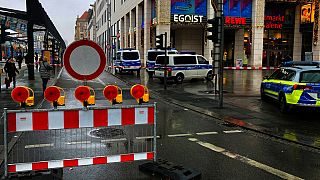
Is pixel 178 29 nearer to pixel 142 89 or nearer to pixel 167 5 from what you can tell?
A: pixel 167 5

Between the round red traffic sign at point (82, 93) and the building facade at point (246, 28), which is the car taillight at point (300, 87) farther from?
the building facade at point (246, 28)

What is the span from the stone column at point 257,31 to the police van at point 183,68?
20.1m

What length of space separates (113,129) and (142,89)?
12.0ft

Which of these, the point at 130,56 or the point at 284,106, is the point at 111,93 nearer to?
the point at 284,106

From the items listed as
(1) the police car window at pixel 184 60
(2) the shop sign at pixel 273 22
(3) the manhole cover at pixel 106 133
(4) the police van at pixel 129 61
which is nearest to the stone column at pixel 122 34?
(2) the shop sign at pixel 273 22

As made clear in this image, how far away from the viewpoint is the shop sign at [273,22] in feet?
153

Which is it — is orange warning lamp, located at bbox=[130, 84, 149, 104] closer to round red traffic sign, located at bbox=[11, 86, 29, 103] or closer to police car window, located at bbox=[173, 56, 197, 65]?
round red traffic sign, located at bbox=[11, 86, 29, 103]

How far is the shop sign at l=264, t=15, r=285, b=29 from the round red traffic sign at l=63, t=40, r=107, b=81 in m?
44.3

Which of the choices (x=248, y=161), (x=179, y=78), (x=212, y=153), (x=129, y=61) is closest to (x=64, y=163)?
(x=212, y=153)

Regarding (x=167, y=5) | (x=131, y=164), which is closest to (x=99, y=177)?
(x=131, y=164)

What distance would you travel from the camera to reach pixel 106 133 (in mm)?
8562

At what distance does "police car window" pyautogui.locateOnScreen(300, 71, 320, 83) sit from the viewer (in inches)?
448

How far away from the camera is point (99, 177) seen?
18.2ft

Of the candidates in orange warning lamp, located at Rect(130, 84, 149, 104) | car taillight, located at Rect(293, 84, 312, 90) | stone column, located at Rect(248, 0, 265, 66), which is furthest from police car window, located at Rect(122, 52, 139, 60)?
orange warning lamp, located at Rect(130, 84, 149, 104)
